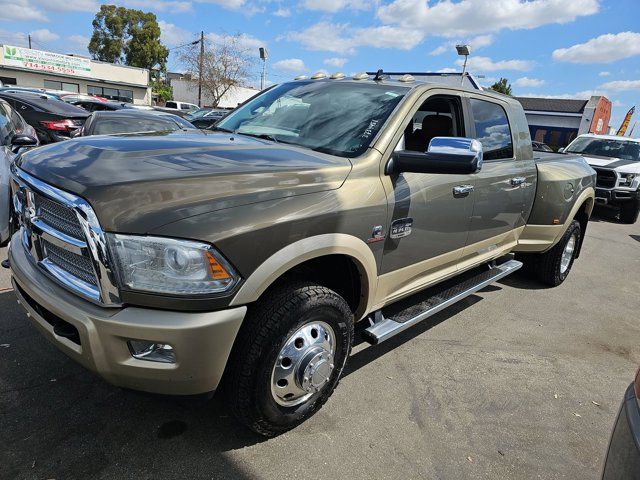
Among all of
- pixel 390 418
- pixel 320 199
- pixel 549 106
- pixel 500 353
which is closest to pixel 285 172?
pixel 320 199

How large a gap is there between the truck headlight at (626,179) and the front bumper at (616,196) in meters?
0.17

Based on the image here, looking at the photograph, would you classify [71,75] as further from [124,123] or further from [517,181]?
[517,181]

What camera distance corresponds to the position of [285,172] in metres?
2.36

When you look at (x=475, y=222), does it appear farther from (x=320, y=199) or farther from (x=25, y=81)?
(x=25, y=81)

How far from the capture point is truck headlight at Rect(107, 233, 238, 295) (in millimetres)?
1899

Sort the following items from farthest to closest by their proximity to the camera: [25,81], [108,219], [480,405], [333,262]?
[25,81], [480,405], [333,262], [108,219]

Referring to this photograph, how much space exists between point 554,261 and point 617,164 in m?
7.69

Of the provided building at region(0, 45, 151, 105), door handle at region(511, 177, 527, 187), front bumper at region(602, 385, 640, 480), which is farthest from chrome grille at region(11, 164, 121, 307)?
building at region(0, 45, 151, 105)

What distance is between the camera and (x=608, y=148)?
496 inches

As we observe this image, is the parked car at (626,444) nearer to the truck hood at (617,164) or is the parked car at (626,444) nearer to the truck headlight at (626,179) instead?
the truck hood at (617,164)

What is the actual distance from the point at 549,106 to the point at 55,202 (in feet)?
158

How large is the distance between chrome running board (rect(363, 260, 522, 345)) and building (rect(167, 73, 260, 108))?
4423cm

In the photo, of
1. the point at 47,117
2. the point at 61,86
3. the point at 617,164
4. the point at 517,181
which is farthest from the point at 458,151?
the point at 61,86

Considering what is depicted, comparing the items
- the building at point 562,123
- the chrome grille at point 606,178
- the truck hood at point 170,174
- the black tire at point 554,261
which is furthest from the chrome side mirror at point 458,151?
the building at point 562,123
